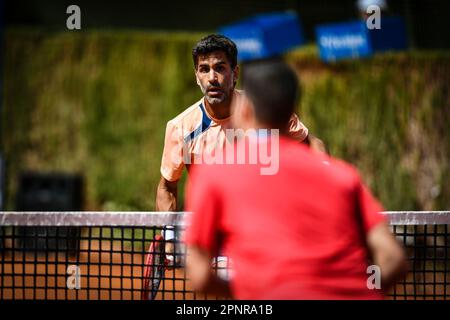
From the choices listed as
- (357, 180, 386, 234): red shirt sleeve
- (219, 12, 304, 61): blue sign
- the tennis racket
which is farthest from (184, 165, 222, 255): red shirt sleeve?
(219, 12, 304, 61): blue sign

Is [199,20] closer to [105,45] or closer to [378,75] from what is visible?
[105,45]

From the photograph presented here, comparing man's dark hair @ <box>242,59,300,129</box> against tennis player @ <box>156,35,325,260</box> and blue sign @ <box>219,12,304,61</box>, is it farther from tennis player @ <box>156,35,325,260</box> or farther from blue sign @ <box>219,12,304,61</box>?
blue sign @ <box>219,12,304,61</box>

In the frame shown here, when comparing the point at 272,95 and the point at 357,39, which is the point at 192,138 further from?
the point at 357,39

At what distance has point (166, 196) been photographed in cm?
598

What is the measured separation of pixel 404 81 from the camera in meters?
12.2

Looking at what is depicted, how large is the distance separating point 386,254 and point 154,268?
8.40ft

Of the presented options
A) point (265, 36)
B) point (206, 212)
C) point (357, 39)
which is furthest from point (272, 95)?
point (357, 39)

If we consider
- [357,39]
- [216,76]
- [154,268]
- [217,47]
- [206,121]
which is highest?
[357,39]

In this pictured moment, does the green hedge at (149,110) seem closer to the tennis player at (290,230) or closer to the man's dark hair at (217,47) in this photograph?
the man's dark hair at (217,47)

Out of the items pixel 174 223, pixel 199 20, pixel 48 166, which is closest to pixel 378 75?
pixel 199 20

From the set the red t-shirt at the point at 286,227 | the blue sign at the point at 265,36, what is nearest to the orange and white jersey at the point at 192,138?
the red t-shirt at the point at 286,227

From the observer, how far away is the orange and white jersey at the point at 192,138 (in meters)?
5.88

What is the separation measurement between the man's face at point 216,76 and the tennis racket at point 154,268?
3.13ft
